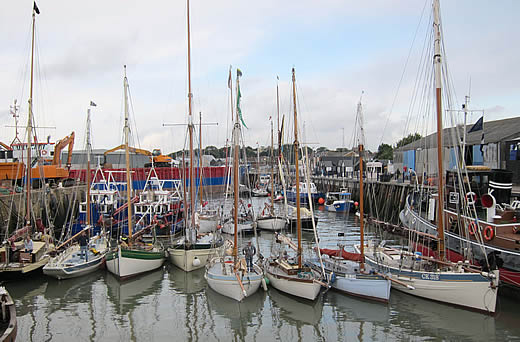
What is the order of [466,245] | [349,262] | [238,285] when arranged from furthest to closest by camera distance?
1. [349,262]
2. [466,245]
3. [238,285]

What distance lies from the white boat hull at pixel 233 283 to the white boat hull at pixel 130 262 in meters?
5.57

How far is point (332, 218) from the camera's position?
5184 cm

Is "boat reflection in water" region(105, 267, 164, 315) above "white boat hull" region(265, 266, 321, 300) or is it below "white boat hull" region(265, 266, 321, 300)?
below

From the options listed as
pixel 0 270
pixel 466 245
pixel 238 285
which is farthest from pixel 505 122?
pixel 0 270

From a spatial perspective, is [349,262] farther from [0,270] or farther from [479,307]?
[0,270]

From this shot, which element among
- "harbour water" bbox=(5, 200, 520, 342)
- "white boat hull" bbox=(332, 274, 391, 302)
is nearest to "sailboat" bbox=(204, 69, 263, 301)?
"harbour water" bbox=(5, 200, 520, 342)

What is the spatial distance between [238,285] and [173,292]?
4626mm

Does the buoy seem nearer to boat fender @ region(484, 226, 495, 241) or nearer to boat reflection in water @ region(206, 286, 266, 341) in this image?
boat reflection in water @ region(206, 286, 266, 341)

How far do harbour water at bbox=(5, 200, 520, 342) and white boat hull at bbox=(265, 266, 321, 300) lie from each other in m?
0.40

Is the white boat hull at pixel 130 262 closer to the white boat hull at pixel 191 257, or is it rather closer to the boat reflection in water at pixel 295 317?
the white boat hull at pixel 191 257

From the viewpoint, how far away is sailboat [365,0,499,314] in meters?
17.6

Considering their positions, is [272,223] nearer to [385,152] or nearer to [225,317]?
[225,317]

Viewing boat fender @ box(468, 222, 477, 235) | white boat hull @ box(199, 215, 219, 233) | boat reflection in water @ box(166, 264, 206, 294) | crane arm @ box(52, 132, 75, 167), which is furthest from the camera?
crane arm @ box(52, 132, 75, 167)

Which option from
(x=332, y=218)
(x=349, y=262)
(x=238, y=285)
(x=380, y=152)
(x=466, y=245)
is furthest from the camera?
(x=380, y=152)
